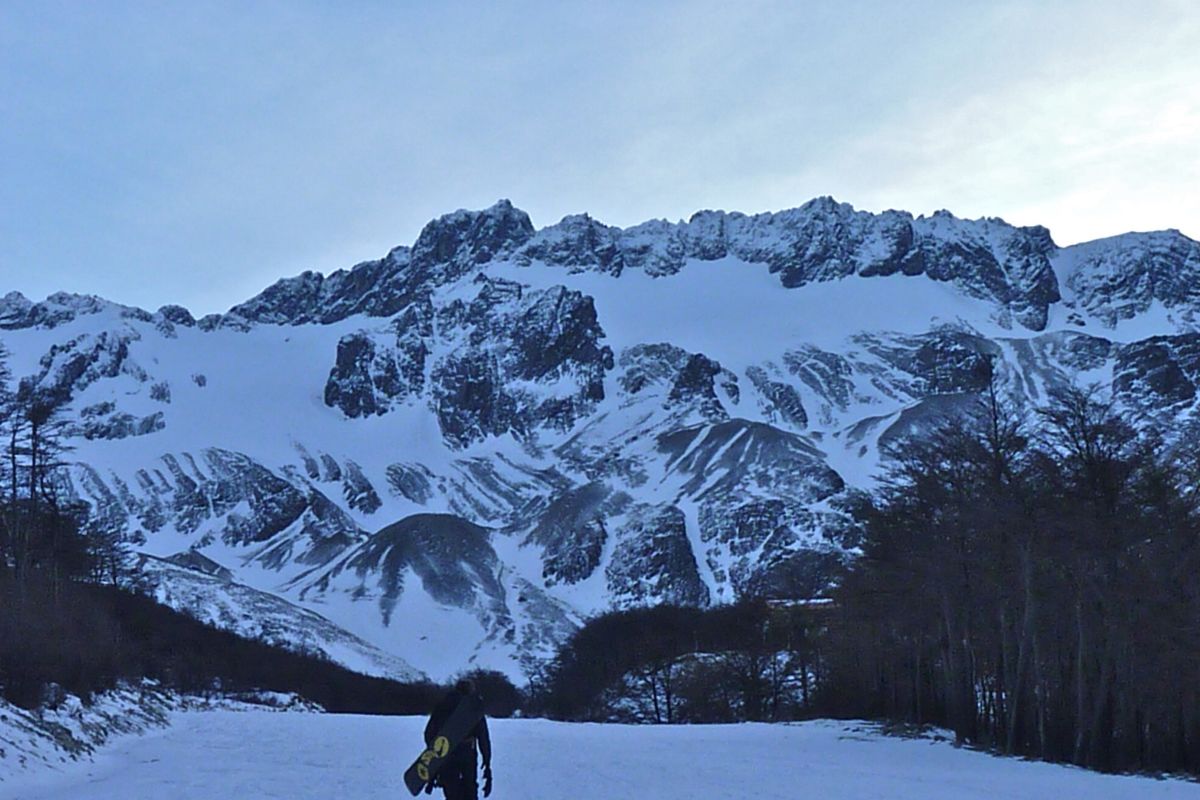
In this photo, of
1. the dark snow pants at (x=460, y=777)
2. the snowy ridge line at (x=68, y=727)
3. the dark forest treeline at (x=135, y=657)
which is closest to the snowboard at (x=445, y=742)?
the dark snow pants at (x=460, y=777)

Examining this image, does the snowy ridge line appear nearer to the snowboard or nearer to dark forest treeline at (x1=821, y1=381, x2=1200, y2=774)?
the snowboard

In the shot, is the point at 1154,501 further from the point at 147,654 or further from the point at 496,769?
the point at 147,654

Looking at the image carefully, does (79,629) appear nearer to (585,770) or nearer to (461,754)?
(585,770)

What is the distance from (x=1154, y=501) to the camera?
3303 cm

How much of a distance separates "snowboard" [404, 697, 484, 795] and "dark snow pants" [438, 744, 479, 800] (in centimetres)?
24

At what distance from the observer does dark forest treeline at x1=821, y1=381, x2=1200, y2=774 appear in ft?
107

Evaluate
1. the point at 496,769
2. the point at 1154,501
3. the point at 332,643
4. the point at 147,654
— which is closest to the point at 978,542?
the point at 1154,501

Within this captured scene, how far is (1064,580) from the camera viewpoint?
1404 inches

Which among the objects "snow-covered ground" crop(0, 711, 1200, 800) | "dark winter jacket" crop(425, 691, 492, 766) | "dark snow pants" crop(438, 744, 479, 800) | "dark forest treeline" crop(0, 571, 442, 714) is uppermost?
"dark forest treeline" crop(0, 571, 442, 714)

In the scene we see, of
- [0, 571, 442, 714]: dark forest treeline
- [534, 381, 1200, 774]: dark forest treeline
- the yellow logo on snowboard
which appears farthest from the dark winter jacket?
[534, 381, 1200, 774]: dark forest treeline

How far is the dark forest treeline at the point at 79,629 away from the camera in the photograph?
120ft

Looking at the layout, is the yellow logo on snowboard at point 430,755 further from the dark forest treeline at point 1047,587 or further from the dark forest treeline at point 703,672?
the dark forest treeline at point 703,672

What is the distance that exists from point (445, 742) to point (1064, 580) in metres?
23.6

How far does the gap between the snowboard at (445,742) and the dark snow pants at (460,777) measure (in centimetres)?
24
